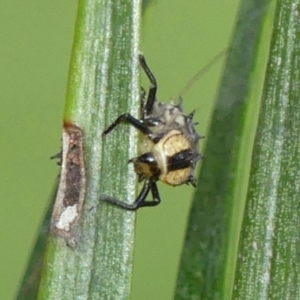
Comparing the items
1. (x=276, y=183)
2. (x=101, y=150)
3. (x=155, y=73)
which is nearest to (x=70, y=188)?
(x=101, y=150)

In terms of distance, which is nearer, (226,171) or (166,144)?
(226,171)

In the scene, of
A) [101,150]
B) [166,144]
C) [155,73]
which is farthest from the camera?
[155,73]

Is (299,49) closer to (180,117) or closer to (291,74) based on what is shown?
(291,74)

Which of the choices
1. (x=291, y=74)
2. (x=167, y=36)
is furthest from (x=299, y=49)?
(x=167, y=36)

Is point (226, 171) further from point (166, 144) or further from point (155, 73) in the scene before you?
point (155, 73)

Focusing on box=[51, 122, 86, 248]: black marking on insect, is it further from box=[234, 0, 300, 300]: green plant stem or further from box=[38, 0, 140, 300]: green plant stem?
box=[234, 0, 300, 300]: green plant stem

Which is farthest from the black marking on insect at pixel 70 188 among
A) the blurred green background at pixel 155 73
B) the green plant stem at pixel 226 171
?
the blurred green background at pixel 155 73

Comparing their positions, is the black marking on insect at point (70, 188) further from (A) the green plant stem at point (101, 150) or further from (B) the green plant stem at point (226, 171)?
(B) the green plant stem at point (226, 171)
